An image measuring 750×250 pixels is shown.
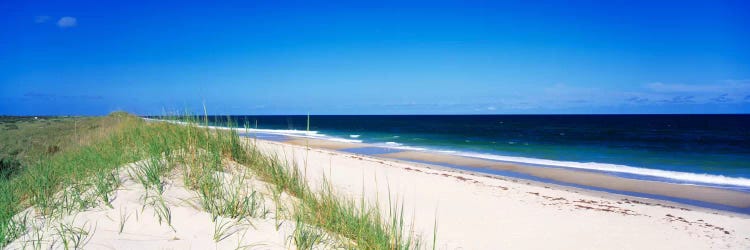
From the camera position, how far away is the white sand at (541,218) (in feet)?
19.7

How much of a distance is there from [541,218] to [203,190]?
589 centimetres

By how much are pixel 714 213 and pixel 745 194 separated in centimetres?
395

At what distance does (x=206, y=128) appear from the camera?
20.5 feet

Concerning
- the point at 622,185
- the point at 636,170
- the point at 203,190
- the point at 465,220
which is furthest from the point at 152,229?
the point at 636,170

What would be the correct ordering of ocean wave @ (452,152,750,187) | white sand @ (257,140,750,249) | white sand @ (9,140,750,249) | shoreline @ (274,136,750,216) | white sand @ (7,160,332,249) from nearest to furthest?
1. white sand @ (7,160,332,249)
2. white sand @ (9,140,750,249)
3. white sand @ (257,140,750,249)
4. shoreline @ (274,136,750,216)
5. ocean wave @ (452,152,750,187)

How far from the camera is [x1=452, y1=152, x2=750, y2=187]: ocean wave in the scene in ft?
44.9

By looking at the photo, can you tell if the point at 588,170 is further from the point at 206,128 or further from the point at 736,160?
the point at 206,128

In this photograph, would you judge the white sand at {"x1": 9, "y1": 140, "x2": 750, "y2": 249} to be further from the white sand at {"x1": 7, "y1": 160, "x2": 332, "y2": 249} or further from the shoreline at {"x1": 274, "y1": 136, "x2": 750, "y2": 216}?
the shoreline at {"x1": 274, "y1": 136, "x2": 750, "y2": 216}

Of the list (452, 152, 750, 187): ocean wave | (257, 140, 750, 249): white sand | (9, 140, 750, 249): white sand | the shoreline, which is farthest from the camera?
(452, 152, 750, 187): ocean wave

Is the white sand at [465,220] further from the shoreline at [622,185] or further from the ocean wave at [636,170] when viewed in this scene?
the ocean wave at [636,170]

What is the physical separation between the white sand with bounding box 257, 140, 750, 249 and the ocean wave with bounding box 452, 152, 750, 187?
5.95 metres

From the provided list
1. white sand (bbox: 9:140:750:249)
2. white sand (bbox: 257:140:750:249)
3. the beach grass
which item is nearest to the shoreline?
white sand (bbox: 9:140:750:249)

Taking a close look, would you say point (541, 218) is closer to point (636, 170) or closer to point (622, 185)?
point (622, 185)

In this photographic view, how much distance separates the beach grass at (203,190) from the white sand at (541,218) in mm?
473
